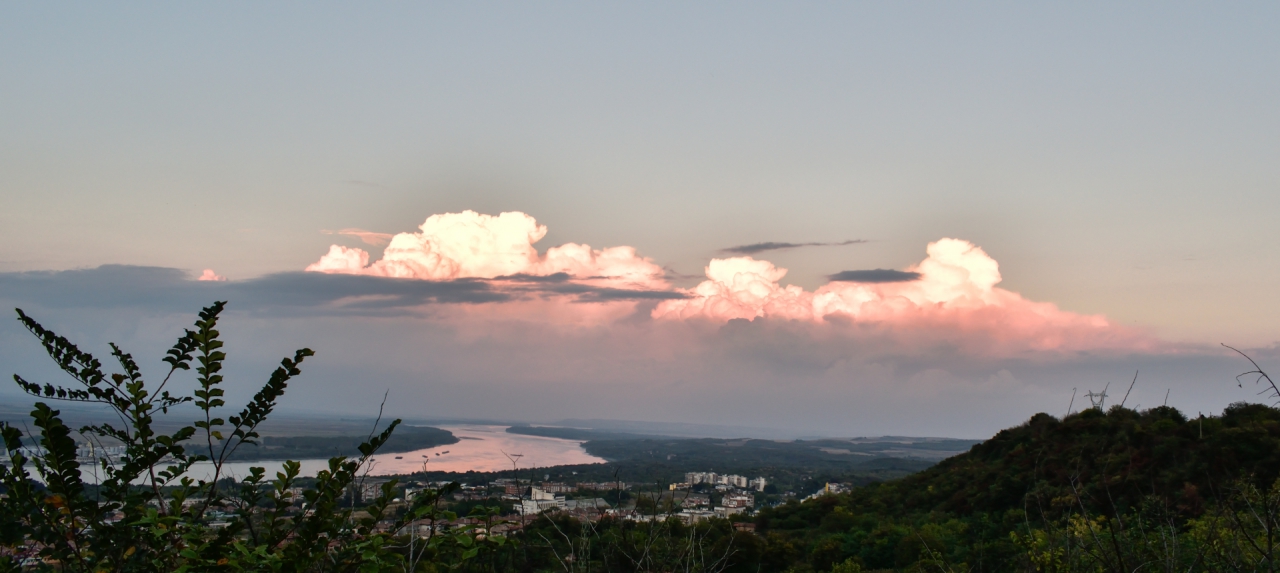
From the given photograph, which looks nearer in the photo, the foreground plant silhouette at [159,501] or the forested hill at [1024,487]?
the foreground plant silhouette at [159,501]

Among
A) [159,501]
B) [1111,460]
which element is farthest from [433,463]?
[1111,460]

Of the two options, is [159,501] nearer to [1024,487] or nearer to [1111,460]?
[1111,460]

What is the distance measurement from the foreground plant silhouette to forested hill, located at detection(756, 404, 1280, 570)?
13030 millimetres

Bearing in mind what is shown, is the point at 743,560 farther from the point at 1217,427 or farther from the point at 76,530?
the point at 76,530

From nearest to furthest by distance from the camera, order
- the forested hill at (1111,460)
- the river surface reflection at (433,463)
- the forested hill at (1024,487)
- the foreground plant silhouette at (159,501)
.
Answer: the foreground plant silhouette at (159,501), the river surface reflection at (433,463), the forested hill at (1024,487), the forested hill at (1111,460)

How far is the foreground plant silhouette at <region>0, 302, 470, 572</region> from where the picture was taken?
3402 mm

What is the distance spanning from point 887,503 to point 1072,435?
22.0 feet

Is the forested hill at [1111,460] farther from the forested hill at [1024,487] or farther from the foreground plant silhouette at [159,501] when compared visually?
the foreground plant silhouette at [159,501]

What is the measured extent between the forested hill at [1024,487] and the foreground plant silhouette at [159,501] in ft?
42.8

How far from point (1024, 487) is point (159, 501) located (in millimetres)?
24172

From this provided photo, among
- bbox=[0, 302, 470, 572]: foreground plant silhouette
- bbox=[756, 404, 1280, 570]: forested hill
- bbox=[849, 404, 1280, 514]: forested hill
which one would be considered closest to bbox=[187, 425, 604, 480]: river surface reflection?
bbox=[0, 302, 470, 572]: foreground plant silhouette

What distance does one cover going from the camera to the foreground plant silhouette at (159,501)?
340cm

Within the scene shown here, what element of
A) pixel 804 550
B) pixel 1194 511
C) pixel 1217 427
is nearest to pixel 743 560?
pixel 804 550

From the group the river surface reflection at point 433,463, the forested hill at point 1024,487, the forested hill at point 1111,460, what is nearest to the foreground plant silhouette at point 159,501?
the river surface reflection at point 433,463
